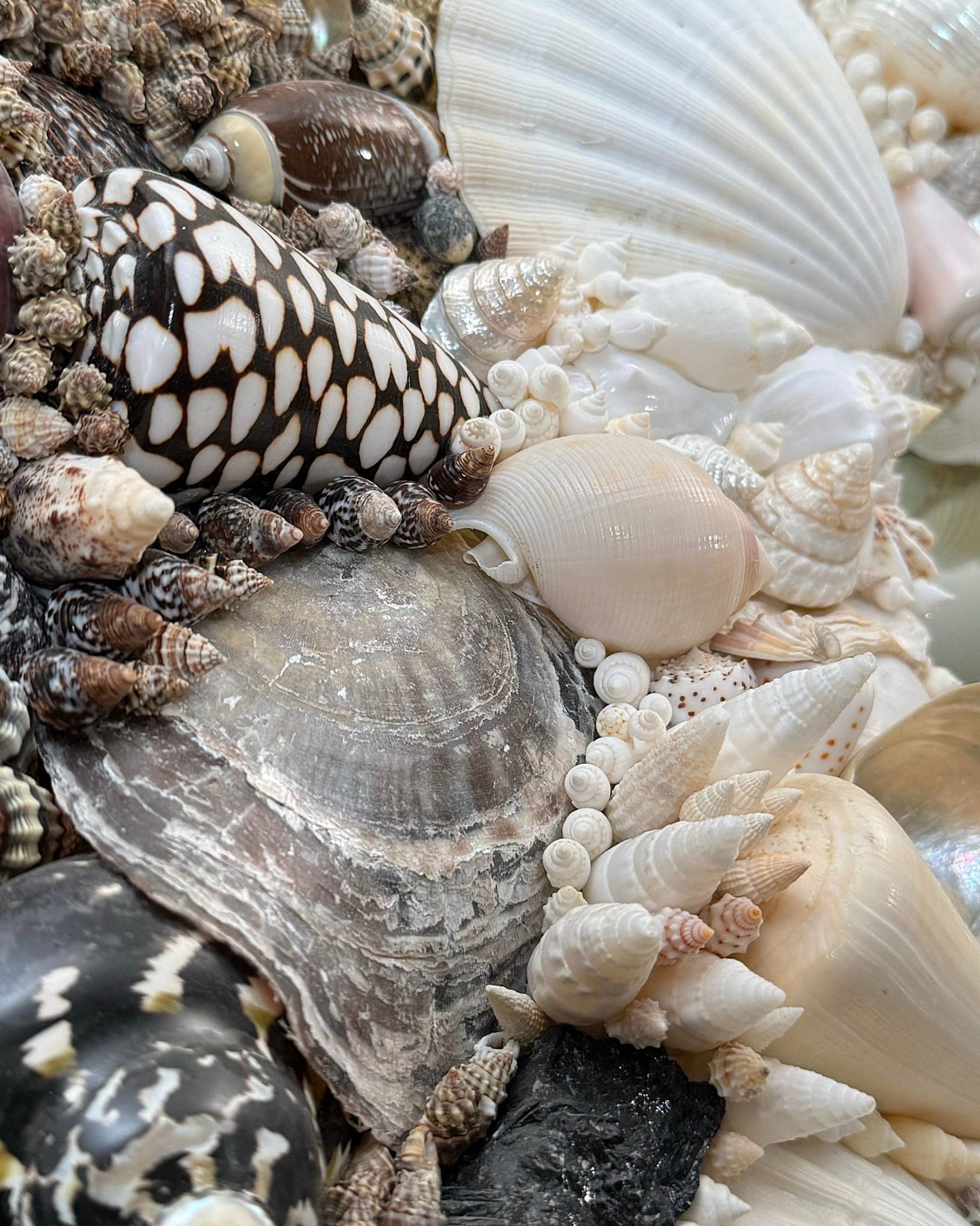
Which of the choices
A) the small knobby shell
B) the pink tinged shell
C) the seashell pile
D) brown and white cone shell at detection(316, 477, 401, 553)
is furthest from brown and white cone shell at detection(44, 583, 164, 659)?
the pink tinged shell

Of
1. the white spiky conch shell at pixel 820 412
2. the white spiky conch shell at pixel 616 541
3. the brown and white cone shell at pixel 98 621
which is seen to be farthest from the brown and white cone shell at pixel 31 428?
the white spiky conch shell at pixel 820 412

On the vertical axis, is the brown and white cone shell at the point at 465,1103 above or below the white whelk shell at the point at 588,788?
below

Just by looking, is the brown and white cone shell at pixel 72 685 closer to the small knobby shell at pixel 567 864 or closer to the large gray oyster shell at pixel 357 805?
the large gray oyster shell at pixel 357 805

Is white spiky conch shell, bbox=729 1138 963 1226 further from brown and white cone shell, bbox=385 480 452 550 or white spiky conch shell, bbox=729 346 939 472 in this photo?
white spiky conch shell, bbox=729 346 939 472

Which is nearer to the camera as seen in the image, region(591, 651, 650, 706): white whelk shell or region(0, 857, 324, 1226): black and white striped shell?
region(0, 857, 324, 1226): black and white striped shell

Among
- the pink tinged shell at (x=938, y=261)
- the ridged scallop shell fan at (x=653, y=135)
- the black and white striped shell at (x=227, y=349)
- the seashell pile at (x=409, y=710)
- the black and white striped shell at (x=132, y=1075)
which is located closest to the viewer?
the black and white striped shell at (x=132, y=1075)

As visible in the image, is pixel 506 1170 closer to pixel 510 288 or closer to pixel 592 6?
pixel 510 288

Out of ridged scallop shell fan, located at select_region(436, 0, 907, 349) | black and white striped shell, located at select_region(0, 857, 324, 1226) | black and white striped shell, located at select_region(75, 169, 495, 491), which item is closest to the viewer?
black and white striped shell, located at select_region(0, 857, 324, 1226)

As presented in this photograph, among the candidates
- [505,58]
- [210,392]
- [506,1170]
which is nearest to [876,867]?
[506,1170]
